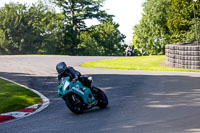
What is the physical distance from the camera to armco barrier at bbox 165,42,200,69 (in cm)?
2225

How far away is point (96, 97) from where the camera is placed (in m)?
10.2

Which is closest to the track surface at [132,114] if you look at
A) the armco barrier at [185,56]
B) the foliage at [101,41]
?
the armco barrier at [185,56]

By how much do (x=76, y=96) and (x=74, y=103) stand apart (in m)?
Answer: 0.18

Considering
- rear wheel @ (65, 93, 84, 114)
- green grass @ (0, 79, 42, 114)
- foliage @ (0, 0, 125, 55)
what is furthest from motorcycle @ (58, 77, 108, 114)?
foliage @ (0, 0, 125, 55)

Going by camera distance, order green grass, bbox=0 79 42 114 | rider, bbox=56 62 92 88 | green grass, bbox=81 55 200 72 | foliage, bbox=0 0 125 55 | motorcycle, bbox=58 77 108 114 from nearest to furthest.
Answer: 1. motorcycle, bbox=58 77 108 114
2. rider, bbox=56 62 92 88
3. green grass, bbox=0 79 42 114
4. green grass, bbox=81 55 200 72
5. foliage, bbox=0 0 125 55

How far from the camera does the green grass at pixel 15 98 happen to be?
1137cm

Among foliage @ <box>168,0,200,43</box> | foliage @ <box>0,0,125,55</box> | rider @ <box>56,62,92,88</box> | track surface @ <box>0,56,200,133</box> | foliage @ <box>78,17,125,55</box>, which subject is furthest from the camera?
foliage @ <box>78,17,125,55</box>

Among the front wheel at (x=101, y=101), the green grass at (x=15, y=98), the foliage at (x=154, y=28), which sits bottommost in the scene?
the green grass at (x=15, y=98)

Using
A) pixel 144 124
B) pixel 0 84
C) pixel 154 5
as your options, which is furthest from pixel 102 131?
pixel 154 5

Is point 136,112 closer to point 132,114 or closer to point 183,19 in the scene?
point 132,114

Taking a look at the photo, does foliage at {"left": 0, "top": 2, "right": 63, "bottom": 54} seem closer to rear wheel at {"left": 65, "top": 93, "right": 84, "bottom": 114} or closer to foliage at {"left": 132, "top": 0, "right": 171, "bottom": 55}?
foliage at {"left": 132, "top": 0, "right": 171, "bottom": 55}

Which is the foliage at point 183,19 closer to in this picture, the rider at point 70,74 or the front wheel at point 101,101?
the front wheel at point 101,101

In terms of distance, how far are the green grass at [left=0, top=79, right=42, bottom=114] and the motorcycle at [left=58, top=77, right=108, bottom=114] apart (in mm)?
2311

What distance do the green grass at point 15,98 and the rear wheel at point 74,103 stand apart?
2.33 metres
